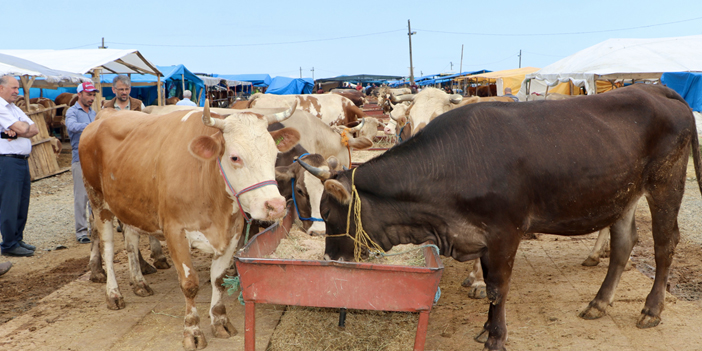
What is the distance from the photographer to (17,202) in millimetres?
6074

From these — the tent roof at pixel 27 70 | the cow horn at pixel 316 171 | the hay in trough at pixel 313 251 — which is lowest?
the hay in trough at pixel 313 251

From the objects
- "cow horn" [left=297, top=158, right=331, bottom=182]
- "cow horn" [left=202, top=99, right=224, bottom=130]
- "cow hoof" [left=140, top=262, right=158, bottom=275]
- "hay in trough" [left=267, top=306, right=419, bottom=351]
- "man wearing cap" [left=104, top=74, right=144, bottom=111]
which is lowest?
"cow hoof" [left=140, top=262, right=158, bottom=275]

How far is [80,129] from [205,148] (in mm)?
3939

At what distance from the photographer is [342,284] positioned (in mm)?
3025

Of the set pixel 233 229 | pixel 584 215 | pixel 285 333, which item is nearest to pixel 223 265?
pixel 233 229

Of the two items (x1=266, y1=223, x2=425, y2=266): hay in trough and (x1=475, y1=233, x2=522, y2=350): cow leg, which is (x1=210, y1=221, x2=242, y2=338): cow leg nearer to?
(x1=266, y1=223, x2=425, y2=266): hay in trough

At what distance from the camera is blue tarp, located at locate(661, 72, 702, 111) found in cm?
1130

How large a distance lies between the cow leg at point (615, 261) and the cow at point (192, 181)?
2798 mm

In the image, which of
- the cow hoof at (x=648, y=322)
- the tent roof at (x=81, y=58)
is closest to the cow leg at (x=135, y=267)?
the cow hoof at (x=648, y=322)

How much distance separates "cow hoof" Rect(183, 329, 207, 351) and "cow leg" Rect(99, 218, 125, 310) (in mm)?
1227

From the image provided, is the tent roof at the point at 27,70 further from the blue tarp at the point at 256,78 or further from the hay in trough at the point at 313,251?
the blue tarp at the point at 256,78

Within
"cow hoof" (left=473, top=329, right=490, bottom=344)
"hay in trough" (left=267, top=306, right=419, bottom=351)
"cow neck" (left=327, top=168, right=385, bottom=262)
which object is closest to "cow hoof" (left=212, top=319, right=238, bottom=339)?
"hay in trough" (left=267, top=306, right=419, bottom=351)

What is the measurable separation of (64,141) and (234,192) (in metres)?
17.0

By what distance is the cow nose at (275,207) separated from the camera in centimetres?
320
